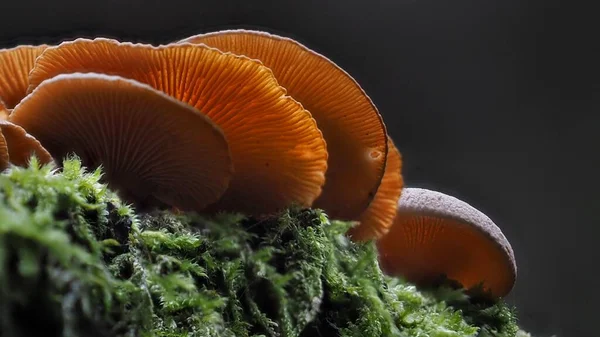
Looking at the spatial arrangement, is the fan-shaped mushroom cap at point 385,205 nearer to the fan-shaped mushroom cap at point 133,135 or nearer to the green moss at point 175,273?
the green moss at point 175,273

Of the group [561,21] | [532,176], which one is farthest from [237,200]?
[532,176]

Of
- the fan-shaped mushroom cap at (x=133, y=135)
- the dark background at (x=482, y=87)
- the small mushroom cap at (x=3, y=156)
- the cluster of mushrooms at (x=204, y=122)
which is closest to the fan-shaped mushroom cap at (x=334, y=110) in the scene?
the cluster of mushrooms at (x=204, y=122)

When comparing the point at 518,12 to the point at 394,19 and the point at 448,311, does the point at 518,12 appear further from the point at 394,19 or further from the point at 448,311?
the point at 448,311

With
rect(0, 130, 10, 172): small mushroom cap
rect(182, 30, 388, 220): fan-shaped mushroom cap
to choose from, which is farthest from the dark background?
rect(0, 130, 10, 172): small mushroom cap

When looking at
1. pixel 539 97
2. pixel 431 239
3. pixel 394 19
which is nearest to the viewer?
pixel 431 239

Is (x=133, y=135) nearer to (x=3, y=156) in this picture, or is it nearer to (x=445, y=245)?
(x=3, y=156)

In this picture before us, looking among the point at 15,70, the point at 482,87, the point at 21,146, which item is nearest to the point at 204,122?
the point at 21,146

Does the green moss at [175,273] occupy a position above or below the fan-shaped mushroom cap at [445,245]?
above

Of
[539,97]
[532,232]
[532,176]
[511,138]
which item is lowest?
[532,232]
